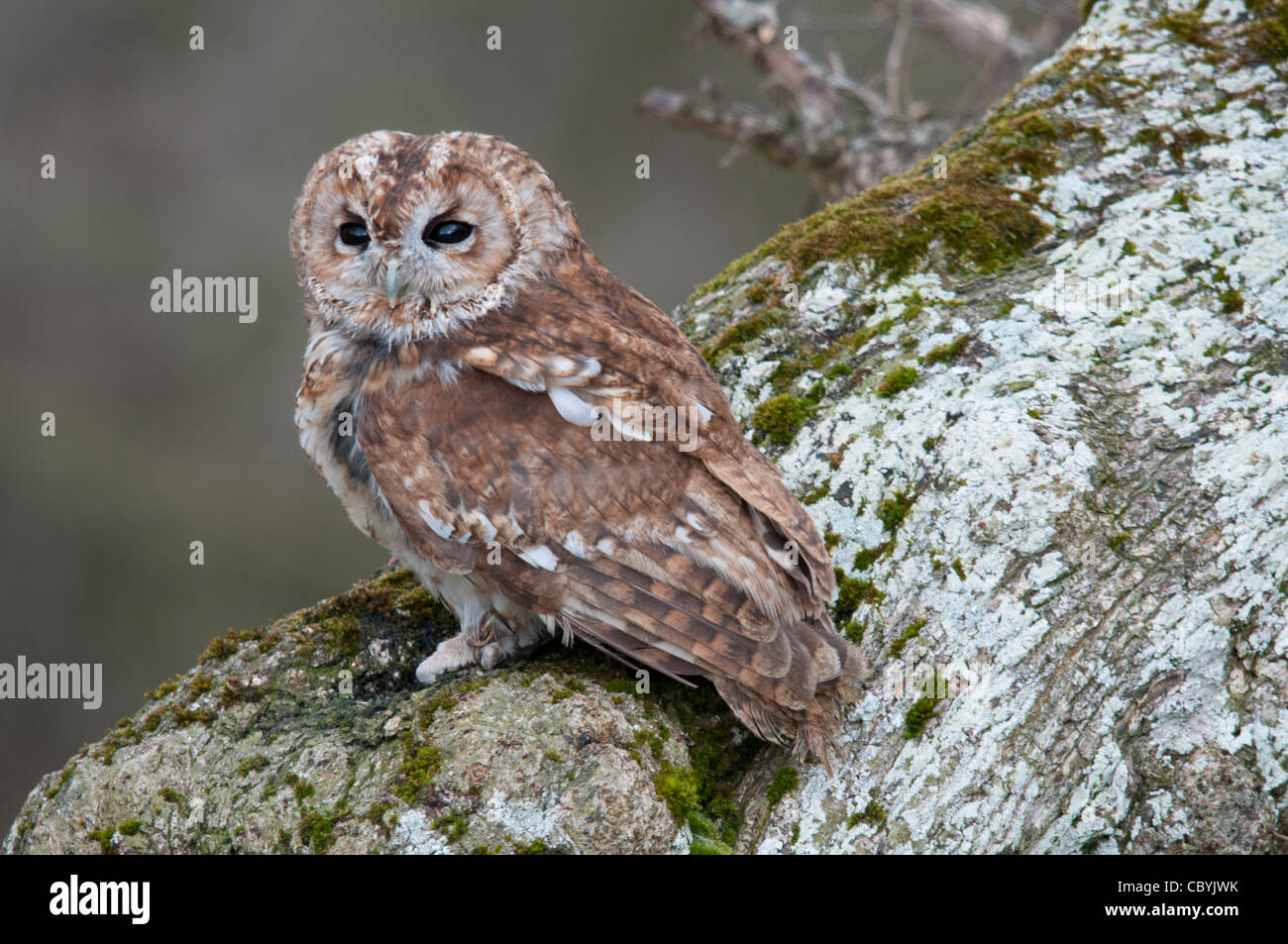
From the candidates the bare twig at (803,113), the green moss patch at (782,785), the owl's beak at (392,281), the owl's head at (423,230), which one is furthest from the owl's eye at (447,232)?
the bare twig at (803,113)

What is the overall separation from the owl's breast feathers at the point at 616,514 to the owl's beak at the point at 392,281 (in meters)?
0.22

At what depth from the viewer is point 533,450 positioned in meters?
3.07

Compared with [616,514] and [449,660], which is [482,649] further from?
[616,514]

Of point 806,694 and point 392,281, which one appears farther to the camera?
point 392,281

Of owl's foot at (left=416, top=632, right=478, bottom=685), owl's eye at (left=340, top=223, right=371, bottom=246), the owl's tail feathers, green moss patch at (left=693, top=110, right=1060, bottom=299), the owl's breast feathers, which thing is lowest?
owl's foot at (left=416, top=632, right=478, bottom=685)

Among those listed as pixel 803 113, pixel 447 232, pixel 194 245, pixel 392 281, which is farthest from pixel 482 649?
pixel 194 245

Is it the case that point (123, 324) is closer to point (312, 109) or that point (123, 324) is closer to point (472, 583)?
point (312, 109)

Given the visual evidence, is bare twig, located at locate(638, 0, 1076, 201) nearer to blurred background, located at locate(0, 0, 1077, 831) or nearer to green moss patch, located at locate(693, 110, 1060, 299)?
green moss patch, located at locate(693, 110, 1060, 299)

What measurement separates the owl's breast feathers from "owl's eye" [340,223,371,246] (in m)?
0.49

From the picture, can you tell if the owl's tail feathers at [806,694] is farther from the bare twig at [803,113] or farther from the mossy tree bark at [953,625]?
the bare twig at [803,113]

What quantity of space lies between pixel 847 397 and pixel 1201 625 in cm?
133

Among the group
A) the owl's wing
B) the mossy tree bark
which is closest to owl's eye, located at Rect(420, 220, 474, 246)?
the owl's wing

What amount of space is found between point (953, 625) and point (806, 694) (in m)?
0.50

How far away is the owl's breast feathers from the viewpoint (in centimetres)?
298
